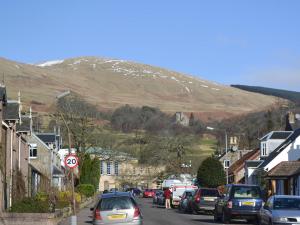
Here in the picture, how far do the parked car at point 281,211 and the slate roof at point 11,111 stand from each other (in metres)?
16.8

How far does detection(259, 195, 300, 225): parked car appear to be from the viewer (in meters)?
27.0

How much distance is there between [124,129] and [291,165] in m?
108

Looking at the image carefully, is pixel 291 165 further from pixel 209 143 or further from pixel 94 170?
pixel 209 143

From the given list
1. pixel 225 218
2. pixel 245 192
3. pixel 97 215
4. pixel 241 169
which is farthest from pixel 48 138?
pixel 97 215

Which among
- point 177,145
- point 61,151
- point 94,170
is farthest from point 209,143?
point 94,170

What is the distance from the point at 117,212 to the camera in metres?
26.2

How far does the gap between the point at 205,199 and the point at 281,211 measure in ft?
59.5

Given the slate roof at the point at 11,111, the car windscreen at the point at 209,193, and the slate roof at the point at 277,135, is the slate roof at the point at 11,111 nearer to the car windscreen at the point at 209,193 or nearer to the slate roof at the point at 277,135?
the car windscreen at the point at 209,193

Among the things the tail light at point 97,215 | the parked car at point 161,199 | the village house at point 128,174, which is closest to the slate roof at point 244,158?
the parked car at point 161,199

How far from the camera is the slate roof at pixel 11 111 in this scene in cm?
4142

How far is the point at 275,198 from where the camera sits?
1140 inches

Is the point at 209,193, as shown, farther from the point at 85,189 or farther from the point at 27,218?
the point at 85,189

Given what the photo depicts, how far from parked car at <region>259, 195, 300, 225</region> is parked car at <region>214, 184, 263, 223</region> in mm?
4294

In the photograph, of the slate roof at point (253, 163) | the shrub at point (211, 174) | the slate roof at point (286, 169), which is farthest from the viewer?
the shrub at point (211, 174)
